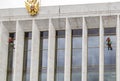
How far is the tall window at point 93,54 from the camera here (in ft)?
110

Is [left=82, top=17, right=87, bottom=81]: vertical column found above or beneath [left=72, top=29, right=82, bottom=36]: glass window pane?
beneath

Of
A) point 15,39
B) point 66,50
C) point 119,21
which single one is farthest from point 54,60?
point 119,21

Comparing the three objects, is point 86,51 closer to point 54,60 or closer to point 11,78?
point 54,60

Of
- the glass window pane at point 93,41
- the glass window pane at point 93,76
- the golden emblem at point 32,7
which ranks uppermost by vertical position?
the golden emblem at point 32,7

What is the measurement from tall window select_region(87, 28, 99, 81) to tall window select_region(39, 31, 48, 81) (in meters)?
3.69

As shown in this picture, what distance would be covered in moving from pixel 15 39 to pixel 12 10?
2493 mm

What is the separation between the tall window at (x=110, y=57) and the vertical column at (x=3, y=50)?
8.49 meters

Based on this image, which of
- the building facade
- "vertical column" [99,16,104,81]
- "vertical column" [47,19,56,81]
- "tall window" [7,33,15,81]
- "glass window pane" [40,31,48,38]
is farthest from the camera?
"glass window pane" [40,31,48,38]

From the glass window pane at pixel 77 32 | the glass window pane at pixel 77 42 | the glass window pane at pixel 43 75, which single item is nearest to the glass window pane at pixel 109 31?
the glass window pane at pixel 77 32

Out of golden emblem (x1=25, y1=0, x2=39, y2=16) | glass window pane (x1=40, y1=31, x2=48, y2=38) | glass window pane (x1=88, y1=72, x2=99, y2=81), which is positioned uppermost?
golden emblem (x1=25, y1=0, x2=39, y2=16)

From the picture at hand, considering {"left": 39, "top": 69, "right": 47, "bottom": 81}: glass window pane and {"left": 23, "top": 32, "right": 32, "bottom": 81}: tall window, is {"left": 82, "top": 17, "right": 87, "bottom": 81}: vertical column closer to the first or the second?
{"left": 39, "top": 69, "right": 47, "bottom": 81}: glass window pane

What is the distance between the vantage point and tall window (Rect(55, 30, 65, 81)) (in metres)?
34.3

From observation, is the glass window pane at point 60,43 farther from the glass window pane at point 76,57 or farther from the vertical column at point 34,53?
the vertical column at point 34,53

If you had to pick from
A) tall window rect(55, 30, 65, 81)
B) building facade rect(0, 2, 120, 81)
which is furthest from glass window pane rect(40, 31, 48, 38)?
tall window rect(55, 30, 65, 81)
